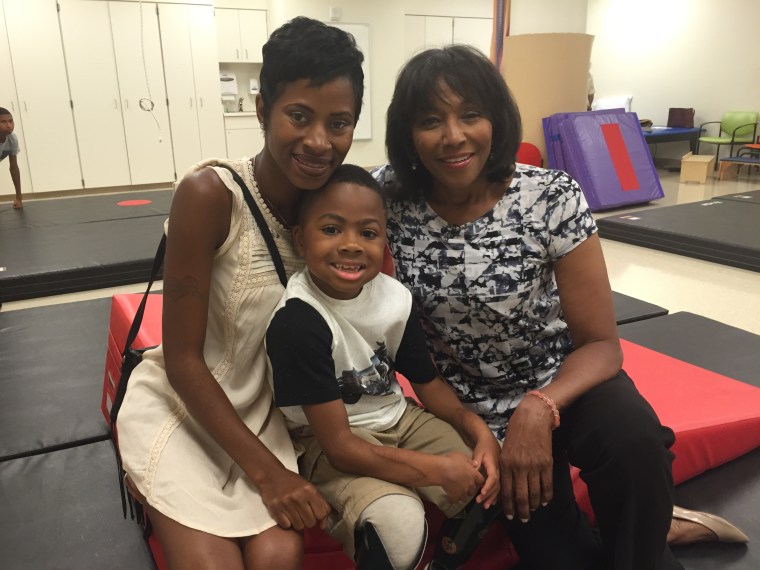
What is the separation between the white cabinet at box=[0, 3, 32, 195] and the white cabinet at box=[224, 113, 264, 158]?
94.5 inches

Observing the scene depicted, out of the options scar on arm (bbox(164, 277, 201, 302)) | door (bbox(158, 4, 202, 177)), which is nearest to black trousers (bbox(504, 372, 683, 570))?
scar on arm (bbox(164, 277, 201, 302))

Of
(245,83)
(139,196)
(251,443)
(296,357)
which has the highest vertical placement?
(245,83)

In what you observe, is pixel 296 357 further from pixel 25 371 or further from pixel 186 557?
pixel 25 371

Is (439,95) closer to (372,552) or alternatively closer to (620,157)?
(372,552)

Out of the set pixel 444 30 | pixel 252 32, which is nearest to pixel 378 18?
pixel 444 30

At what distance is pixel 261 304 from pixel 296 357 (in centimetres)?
17

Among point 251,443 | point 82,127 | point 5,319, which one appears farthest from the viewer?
point 82,127

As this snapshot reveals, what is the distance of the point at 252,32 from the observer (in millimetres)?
8297

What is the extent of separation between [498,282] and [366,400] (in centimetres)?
38

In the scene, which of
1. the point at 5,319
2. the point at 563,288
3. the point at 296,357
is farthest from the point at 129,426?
the point at 5,319

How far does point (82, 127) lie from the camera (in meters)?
7.61

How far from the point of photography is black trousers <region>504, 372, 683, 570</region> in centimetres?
116

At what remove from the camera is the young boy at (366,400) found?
44.4 inches

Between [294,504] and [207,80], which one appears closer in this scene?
[294,504]
